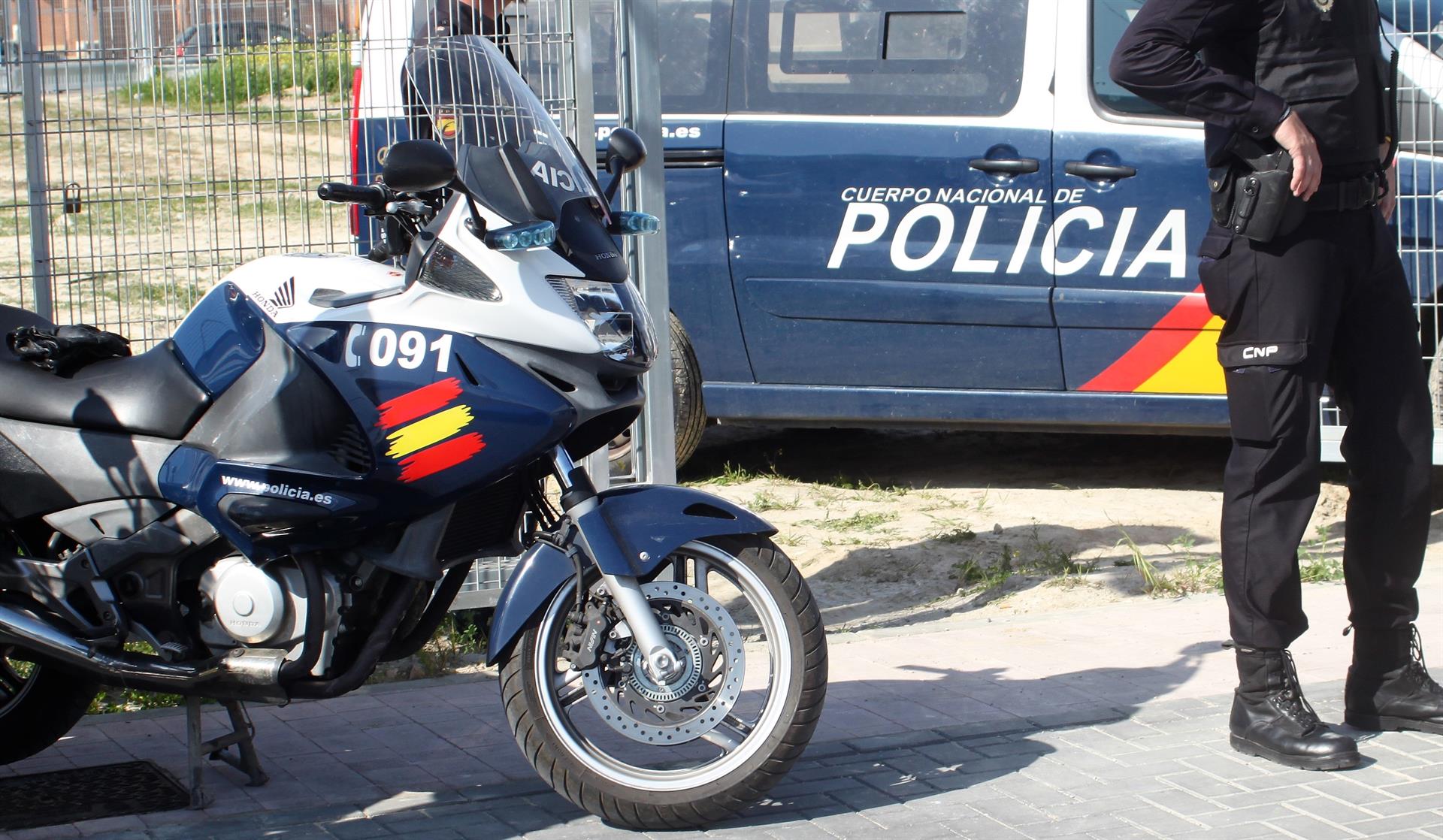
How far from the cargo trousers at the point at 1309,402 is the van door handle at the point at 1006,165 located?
247cm

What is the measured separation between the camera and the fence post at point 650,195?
4957 millimetres

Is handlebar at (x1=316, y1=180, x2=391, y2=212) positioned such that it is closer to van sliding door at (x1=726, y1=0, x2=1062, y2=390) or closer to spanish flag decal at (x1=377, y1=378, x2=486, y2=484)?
spanish flag decal at (x1=377, y1=378, x2=486, y2=484)

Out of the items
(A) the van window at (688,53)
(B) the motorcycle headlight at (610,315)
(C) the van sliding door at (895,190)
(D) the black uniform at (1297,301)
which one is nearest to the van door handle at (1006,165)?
(C) the van sliding door at (895,190)

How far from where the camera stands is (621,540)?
139 inches

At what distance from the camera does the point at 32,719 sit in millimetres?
3947

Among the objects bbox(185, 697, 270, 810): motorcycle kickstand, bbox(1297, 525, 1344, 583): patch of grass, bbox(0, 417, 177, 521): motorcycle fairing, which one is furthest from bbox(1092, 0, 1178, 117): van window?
bbox(0, 417, 177, 521): motorcycle fairing

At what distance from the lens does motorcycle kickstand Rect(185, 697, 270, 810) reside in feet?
12.4

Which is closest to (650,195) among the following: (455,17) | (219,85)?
(455,17)

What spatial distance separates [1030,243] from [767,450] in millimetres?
2081

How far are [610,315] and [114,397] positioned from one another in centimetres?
104

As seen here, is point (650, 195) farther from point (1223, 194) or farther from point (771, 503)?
point (771, 503)

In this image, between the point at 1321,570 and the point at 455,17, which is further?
the point at 1321,570

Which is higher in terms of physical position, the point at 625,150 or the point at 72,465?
the point at 625,150

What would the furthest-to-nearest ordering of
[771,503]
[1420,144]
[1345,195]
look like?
1. [771,503]
2. [1420,144]
3. [1345,195]
